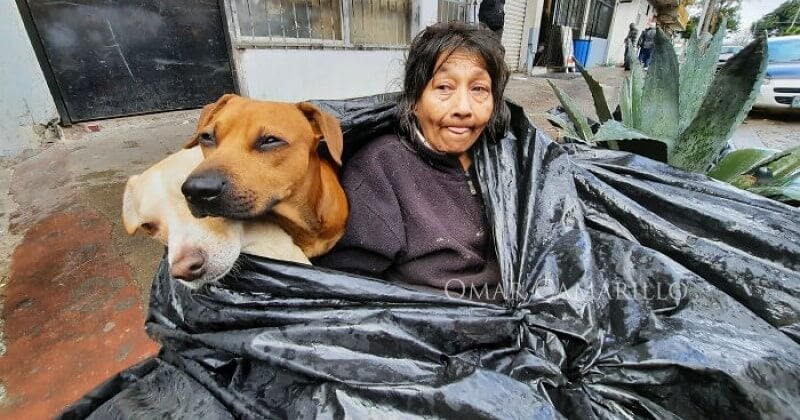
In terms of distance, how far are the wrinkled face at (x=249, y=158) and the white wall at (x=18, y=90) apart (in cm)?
344

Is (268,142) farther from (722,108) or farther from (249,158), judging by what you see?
(722,108)

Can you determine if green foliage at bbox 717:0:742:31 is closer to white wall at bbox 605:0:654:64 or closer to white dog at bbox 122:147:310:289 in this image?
white dog at bbox 122:147:310:289

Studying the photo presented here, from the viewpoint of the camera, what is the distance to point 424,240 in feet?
4.48

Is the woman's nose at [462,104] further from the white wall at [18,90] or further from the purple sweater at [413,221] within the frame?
the white wall at [18,90]

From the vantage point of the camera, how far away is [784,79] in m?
6.47

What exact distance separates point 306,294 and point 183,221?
349 millimetres

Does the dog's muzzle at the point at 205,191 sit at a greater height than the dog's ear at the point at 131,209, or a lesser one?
greater

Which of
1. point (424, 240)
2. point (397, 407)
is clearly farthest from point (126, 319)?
point (397, 407)

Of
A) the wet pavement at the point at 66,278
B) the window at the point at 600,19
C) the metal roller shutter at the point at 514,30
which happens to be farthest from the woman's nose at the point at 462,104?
the window at the point at 600,19

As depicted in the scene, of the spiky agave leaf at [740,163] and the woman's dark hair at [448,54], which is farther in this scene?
the spiky agave leaf at [740,163]

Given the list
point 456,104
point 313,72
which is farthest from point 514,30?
point 456,104

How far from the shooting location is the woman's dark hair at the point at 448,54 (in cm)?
148

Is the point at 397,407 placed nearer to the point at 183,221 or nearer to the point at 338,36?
the point at 183,221

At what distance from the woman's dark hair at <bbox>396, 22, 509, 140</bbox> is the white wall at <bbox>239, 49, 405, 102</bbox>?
307cm
